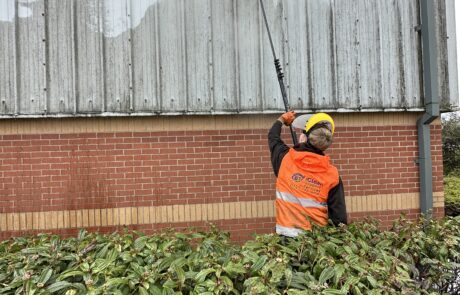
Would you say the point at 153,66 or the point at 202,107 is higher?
the point at 153,66

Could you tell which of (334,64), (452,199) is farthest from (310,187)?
(452,199)

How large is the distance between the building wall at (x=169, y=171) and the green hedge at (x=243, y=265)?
209 centimetres

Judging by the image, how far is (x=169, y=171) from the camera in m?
5.16

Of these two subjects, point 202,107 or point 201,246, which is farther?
point 202,107

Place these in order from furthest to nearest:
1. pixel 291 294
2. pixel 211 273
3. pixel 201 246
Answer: pixel 201 246
pixel 211 273
pixel 291 294

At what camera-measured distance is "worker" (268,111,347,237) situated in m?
3.15

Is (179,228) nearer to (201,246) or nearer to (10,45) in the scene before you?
(201,246)

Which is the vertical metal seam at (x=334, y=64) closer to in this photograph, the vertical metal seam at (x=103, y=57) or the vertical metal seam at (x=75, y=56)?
the vertical metal seam at (x=103, y=57)

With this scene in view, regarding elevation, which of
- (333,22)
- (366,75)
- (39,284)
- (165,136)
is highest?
(333,22)

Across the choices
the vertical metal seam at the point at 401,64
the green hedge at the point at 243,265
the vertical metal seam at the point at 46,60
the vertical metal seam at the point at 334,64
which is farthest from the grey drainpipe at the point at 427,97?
the vertical metal seam at the point at 46,60

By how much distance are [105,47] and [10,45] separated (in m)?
1.13

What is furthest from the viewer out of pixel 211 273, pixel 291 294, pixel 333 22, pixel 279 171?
pixel 333 22

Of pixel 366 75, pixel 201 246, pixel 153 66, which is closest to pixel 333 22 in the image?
pixel 366 75

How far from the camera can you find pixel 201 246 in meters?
2.67
